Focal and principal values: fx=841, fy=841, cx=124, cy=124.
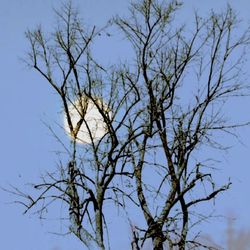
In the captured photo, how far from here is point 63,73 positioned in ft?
50.7

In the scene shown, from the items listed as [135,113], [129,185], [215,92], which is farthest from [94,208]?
[215,92]

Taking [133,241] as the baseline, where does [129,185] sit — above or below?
above

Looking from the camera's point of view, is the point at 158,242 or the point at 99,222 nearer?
the point at 99,222

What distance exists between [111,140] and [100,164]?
49 centimetres

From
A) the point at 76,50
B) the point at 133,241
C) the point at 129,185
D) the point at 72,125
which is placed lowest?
the point at 133,241

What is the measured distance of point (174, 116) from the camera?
15.7 meters

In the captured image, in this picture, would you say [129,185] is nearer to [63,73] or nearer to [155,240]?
[155,240]

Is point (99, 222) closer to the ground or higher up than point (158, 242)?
higher up

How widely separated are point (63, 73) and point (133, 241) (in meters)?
3.41

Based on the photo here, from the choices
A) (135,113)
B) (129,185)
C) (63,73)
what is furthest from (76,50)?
(129,185)

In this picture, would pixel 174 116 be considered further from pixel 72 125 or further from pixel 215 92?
pixel 72 125

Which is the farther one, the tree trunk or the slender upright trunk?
the tree trunk

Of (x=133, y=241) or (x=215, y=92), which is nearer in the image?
(x=133, y=241)

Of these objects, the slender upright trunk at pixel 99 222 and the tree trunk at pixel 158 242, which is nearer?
the slender upright trunk at pixel 99 222
